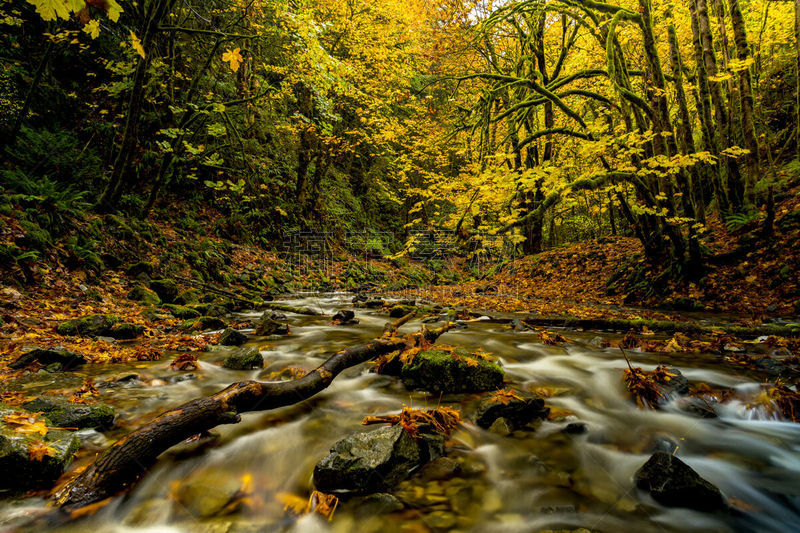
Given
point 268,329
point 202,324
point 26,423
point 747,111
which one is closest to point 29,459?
point 26,423

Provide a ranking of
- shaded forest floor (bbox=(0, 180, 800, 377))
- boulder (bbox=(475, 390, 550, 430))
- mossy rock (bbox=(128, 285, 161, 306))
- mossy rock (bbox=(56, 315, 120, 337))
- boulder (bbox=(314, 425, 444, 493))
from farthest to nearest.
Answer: mossy rock (bbox=(128, 285, 161, 306)), shaded forest floor (bbox=(0, 180, 800, 377)), mossy rock (bbox=(56, 315, 120, 337)), boulder (bbox=(475, 390, 550, 430)), boulder (bbox=(314, 425, 444, 493))

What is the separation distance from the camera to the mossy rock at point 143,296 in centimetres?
634

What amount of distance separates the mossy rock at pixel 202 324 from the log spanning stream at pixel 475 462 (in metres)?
1.79

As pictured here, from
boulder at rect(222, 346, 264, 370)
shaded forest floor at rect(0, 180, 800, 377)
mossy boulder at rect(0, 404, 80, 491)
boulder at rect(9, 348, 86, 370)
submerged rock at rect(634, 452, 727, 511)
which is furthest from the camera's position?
shaded forest floor at rect(0, 180, 800, 377)

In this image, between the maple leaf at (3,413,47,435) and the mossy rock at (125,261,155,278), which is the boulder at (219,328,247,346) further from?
the mossy rock at (125,261,155,278)

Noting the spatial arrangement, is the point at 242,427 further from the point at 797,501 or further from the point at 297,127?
the point at 297,127

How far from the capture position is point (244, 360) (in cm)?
432

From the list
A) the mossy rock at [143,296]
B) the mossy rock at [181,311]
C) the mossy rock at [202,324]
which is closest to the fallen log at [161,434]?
the mossy rock at [202,324]

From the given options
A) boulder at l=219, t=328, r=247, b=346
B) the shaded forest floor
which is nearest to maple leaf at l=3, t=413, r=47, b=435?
the shaded forest floor

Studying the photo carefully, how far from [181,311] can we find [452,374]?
5.49m

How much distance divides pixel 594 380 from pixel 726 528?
202cm

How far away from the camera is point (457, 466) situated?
2.43 metres

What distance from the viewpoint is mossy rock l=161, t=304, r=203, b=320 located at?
638 cm

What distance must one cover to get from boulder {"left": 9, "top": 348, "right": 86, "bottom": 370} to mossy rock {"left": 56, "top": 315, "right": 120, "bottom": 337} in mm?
970
